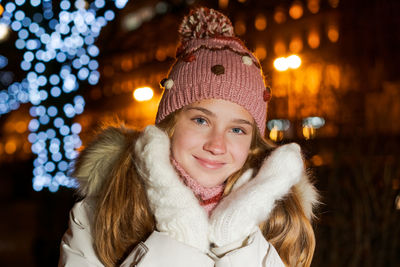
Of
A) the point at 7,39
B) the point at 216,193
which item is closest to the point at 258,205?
the point at 216,193

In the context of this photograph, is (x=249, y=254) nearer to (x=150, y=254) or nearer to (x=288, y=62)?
(x=150, y=254)

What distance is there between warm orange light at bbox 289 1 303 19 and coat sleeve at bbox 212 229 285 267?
11.9 meters

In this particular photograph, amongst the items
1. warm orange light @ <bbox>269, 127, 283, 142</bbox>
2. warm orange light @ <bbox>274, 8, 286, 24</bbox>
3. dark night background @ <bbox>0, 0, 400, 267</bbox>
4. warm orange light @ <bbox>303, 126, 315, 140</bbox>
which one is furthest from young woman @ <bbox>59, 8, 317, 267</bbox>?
warm orange light @ <bbox>274, 8, 286, 24</bbox>

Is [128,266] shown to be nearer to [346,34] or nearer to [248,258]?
[248,258]

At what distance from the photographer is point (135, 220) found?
2338mm

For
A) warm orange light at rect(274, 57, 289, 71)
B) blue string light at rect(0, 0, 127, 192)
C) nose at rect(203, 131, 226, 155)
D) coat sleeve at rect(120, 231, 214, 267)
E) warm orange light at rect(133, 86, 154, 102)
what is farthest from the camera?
warm orange light at rect(133, 86, 154, 102)

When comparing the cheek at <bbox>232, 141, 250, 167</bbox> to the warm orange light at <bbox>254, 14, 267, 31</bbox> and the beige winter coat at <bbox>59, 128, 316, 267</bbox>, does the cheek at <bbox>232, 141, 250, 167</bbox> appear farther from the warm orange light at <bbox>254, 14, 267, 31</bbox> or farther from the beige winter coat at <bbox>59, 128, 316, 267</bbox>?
the warm orange light at <bbox>254, 14, 267, 31</bbox>

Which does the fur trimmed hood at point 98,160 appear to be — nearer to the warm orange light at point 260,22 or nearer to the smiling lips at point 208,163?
the smiling lips at point 208,163

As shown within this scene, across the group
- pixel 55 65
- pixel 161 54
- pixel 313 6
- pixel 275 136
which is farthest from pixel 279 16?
pixel 275 136

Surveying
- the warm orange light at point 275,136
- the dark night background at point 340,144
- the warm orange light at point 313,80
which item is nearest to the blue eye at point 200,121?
the dark night background at point 340,144

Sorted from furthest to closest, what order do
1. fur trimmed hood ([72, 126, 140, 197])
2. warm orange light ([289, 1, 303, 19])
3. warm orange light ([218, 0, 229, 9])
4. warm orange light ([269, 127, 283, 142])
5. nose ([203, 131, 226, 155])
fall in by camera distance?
warm orange light ([218, 0, 229, 9]) < warm orange light ([289, 1, 303, 19]) < warm orange light ([269, 127, 283, 142]) < fur trimmed hood ([72, 126, 140, 197]) < nose ([203, 131, 226, 155])

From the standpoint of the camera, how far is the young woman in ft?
7.01

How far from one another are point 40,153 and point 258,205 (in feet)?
26.9

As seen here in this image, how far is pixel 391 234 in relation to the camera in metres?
4.75
